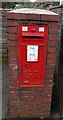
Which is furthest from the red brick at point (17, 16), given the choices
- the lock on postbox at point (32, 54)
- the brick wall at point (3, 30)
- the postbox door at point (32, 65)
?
the brick wall at point (3, 30)

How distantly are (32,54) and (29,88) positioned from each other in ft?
2.04

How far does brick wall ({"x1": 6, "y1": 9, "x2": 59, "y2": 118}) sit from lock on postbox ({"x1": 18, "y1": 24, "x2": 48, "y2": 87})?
0.07 metres

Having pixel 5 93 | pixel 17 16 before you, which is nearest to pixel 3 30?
pixel 5 93

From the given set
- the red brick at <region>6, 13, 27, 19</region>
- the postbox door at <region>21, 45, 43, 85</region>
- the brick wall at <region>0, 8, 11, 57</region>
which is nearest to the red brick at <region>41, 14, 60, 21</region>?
the red brick at <region>6, 13, 27, 19</region>

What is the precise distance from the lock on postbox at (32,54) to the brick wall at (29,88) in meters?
0.07

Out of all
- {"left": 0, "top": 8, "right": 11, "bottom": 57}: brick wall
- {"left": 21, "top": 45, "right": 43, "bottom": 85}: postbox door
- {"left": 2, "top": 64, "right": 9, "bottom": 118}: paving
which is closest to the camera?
{"left": 21, "top": 45, "right": 43, "bottom": 85}: postbox door

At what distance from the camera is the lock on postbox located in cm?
208

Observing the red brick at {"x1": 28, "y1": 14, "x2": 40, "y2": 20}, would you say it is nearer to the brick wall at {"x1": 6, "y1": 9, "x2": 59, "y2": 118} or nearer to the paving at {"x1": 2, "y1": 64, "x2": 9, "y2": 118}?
the brick wall at {"x1": 6, "y1": 9, "x2": 59, "y2": 118}

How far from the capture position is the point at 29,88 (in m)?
2.42

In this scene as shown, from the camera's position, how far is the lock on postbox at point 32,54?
81.8 inches

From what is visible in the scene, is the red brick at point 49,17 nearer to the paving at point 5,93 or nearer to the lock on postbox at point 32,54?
the lock on postbox at point 32,54

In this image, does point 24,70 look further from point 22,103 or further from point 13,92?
point 22,103

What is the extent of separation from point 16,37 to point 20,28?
0.49 ft

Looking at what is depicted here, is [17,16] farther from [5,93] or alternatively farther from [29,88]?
[5,93]
